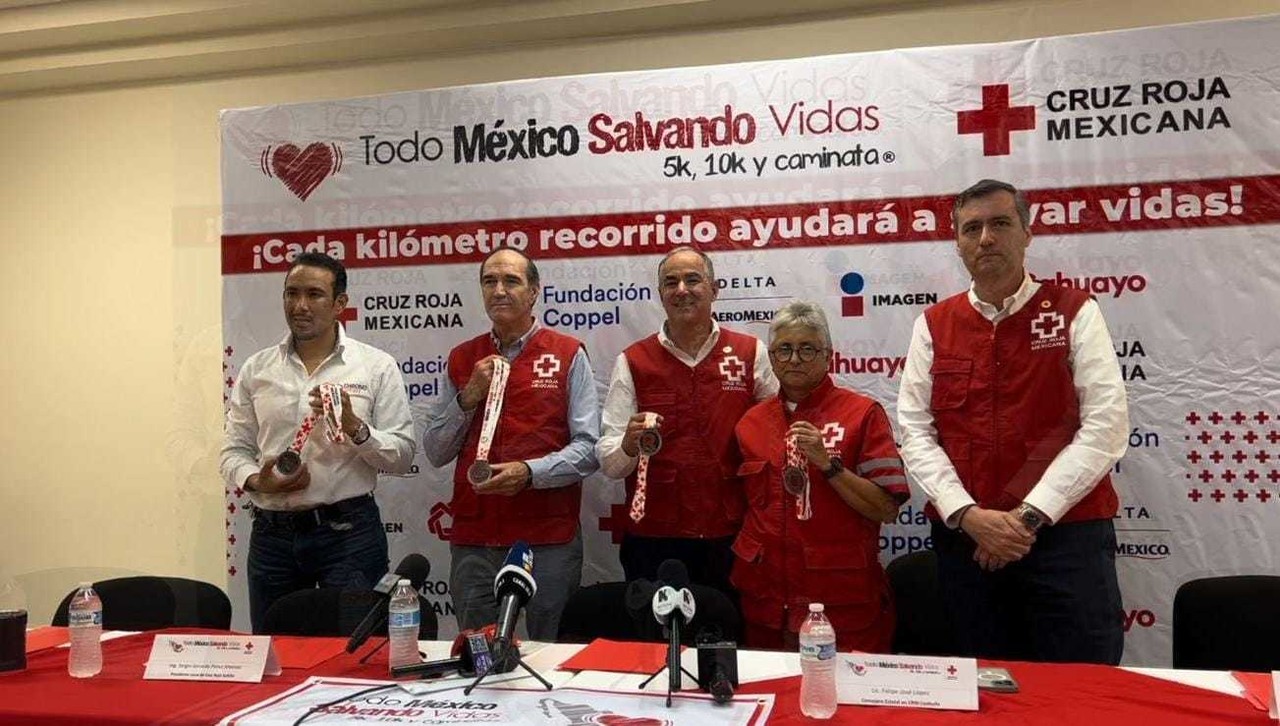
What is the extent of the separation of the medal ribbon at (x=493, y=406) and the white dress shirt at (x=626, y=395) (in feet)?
1.22

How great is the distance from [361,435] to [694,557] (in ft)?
3.99

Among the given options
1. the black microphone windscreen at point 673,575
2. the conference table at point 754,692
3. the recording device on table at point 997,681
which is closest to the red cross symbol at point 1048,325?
the conference table at point 754,692

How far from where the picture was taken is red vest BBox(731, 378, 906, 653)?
2.72 metres

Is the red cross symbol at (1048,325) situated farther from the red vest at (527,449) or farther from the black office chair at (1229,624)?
the red vest at (527,449)

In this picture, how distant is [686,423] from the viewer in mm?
3211

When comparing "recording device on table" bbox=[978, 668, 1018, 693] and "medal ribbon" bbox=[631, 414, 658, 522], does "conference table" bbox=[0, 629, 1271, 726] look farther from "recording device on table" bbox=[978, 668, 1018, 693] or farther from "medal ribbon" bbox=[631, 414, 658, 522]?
"medal ribbon" bbox=[631, 414, 658, 522]

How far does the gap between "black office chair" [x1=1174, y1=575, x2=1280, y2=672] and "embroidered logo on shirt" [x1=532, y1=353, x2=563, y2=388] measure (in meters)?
2.05

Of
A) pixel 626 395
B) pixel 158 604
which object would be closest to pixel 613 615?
pixel 626 395

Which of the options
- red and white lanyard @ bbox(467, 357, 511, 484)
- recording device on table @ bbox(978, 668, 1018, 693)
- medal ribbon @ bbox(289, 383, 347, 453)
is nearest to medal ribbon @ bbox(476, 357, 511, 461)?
red and white lanyard @ bbox(467, 357, 511, 484)

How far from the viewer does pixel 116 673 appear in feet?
6.82

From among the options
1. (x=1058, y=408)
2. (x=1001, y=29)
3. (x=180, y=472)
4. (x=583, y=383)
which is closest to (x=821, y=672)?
(x=1058, y=408)

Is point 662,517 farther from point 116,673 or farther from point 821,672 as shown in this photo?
point 116,673

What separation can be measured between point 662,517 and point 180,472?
2.76 metres

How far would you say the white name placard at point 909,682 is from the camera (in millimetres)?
1736
